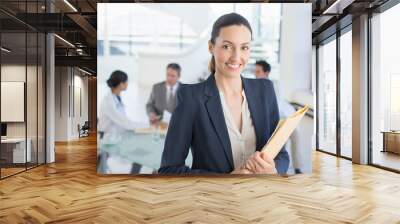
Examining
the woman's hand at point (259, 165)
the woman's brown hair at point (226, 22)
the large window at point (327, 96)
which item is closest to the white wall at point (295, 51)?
the woman's brown hair at point (226, 22)

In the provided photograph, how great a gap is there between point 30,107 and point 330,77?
24.9 ft

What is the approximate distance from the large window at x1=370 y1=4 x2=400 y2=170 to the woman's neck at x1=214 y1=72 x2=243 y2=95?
312 centimetres

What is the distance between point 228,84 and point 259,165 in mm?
1388

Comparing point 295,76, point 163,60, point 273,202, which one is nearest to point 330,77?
point 295,76

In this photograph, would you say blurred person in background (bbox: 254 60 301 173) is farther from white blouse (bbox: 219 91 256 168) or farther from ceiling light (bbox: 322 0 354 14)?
ceiling light (bbox: 322 0 354 14)

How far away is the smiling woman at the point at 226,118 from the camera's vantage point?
643cm

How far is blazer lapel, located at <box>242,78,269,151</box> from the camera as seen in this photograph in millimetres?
6480

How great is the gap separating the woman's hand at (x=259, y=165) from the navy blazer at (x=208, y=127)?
97 millimetres

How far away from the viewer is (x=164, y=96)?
6621 millimetres

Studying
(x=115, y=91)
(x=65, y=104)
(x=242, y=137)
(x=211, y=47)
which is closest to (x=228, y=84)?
(x=211, y=47)

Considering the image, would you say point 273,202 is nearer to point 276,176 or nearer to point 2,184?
point 276,176

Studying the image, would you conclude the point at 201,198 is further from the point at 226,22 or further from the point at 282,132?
the point at 226,22

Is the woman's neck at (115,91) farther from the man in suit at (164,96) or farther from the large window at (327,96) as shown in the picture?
the large window at (327,96)

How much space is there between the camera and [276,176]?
6902 millimetres
